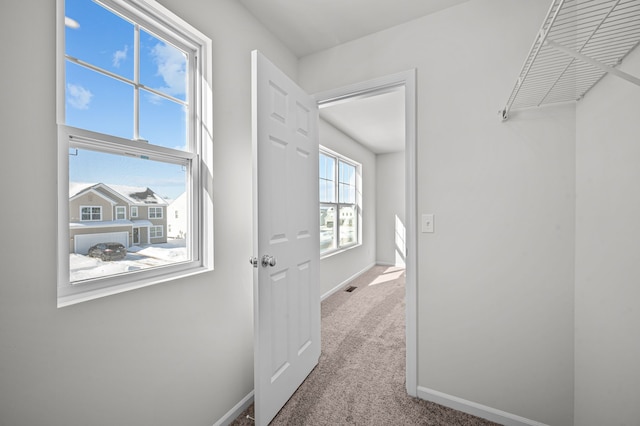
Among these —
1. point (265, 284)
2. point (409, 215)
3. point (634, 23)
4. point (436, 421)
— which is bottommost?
point (436, 421)

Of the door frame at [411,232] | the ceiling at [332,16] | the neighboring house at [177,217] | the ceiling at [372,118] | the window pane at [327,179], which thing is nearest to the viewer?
the neighboring house at [177,217]

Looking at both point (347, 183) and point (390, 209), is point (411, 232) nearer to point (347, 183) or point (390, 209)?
point (347, 183)

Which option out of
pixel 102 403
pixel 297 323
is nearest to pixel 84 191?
pixel 102 403

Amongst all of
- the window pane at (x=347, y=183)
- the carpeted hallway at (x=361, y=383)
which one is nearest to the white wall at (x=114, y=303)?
the carpeted hallway at (x=361, y=383)

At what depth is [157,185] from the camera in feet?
4.46

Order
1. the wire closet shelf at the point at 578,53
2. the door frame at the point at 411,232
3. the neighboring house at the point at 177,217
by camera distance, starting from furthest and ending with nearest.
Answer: the door frame at the point at 411,232 < the neighboring house at the point at 177,217 < the wire closet shelf at the point at 578,53

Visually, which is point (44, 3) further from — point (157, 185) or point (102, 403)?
point (102, 403)

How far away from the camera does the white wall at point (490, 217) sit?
147cm

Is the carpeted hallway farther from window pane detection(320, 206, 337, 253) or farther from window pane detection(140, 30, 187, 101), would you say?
window pane detection(140, 30, 187, 101)

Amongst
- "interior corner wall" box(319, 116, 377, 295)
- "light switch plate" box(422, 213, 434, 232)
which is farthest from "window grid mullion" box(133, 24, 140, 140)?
"interior corner wall" box(319, 116, 377, 295)

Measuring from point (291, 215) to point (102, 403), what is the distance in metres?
1.22

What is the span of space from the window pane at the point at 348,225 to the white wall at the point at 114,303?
10.2 ft

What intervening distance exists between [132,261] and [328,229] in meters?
3.19

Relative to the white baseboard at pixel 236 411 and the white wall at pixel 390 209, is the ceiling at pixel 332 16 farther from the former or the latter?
the white wall at pixel 390 209
